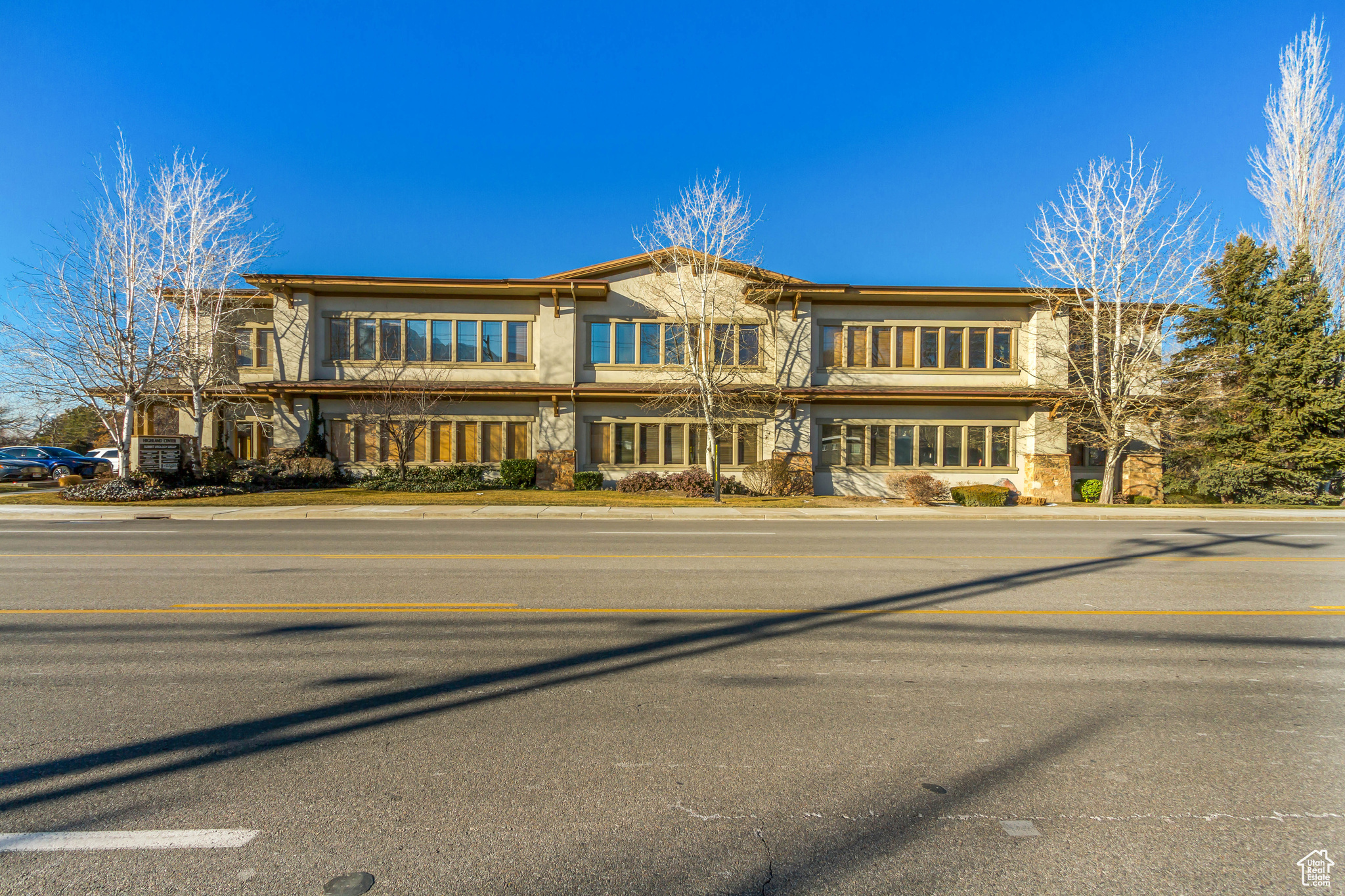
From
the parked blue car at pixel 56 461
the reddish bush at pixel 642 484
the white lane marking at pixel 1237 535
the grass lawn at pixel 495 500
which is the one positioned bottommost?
the white lane marking at pixel 1237 535

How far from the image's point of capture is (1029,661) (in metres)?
5.57

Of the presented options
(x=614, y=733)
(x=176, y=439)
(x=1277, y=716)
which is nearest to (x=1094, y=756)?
(x=1277, y=716)

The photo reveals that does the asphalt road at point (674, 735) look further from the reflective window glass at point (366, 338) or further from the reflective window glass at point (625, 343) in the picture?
→ the reflective window glass at point (366, 338)

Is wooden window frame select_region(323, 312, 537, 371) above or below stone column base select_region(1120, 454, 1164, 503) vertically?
above

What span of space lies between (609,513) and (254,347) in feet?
64.9

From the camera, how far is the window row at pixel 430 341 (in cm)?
2744

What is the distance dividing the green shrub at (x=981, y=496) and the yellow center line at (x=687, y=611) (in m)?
17.3

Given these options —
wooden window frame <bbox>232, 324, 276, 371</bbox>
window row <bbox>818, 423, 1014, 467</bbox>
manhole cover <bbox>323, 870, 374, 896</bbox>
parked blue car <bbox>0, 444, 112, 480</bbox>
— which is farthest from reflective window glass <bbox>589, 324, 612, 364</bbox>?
manhole cover <bbox>323, 870, 374, 896</bbox>

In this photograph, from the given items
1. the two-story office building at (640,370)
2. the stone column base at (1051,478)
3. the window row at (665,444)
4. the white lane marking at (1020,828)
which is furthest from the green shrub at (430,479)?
the white lane marking at (1020,828)

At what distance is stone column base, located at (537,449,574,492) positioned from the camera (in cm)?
2689

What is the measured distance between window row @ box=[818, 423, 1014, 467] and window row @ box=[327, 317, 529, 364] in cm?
1383

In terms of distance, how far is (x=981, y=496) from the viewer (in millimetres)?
24266
